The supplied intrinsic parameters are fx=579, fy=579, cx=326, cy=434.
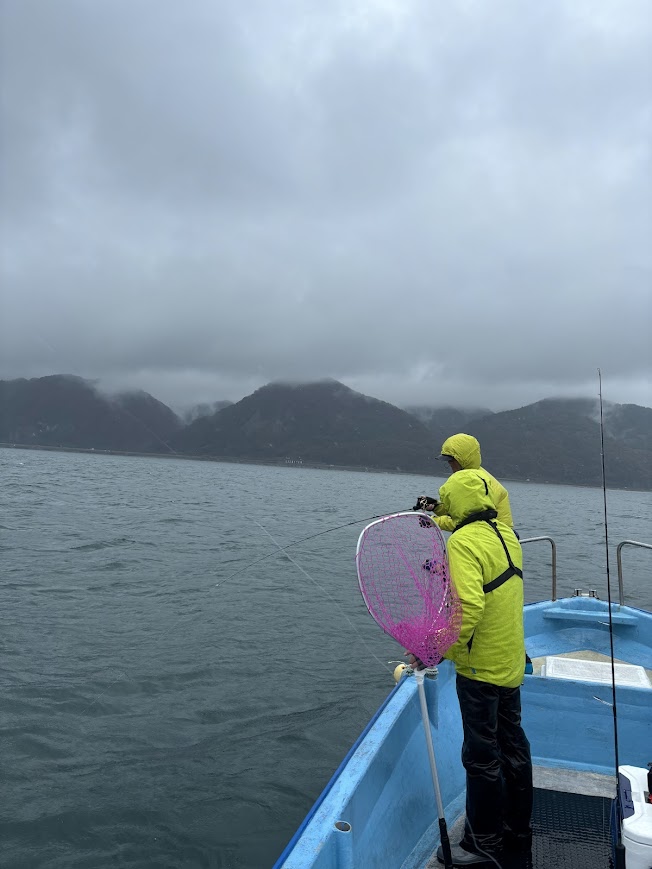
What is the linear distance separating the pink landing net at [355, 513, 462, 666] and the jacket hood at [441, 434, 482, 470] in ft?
1.67

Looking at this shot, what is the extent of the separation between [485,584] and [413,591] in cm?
97

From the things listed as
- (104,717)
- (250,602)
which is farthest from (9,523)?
(104,717)

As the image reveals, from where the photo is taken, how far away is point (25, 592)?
44.8 ft

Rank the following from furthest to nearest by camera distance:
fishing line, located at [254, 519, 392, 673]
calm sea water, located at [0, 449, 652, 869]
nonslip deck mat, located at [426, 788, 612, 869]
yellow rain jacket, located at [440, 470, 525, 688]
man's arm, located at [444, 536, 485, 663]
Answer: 1. fishing line, located at [254, 519, 392, 673]
2. calm sea water, located at [0, 449, 652, 869]
3. nonslip deck mat, located at [426, 788, 612, 869]
4. yellow rain jacket, located at [440, 470, 525, 688]
5. man's arm, located at [444, 536, 485, 663]

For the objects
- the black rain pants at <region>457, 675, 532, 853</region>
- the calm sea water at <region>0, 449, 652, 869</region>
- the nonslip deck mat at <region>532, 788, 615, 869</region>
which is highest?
the black rain pants at <region>457, 675, 532, 853</region>

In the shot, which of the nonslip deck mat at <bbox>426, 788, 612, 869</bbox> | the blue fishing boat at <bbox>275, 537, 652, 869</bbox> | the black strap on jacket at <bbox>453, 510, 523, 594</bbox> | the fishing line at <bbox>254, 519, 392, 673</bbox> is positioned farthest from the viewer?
the fishing line at <bbox>254, 519, 392, 673</bbox>

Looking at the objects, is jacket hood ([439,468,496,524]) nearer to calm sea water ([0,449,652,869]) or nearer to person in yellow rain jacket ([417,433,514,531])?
person in yellow rain jacket ([417,433,514,531])

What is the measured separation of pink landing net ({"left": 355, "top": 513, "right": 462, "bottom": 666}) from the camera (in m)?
3.64

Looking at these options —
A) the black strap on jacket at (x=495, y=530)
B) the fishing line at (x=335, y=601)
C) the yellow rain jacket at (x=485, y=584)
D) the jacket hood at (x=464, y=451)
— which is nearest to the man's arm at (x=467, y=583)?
the yellow rain jacket at (x=485, y=584)

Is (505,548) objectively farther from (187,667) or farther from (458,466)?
(187,667)

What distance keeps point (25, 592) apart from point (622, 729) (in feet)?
42.4

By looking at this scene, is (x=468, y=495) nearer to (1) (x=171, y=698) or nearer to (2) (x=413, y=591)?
(2) (x=413, y=591)

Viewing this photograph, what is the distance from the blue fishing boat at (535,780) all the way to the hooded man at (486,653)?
21.7 inches

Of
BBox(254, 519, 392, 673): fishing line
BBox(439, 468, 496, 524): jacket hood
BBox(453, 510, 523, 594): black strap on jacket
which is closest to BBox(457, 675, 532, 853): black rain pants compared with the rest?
BBox(453, 510, 523, 594): black strap on jacket
